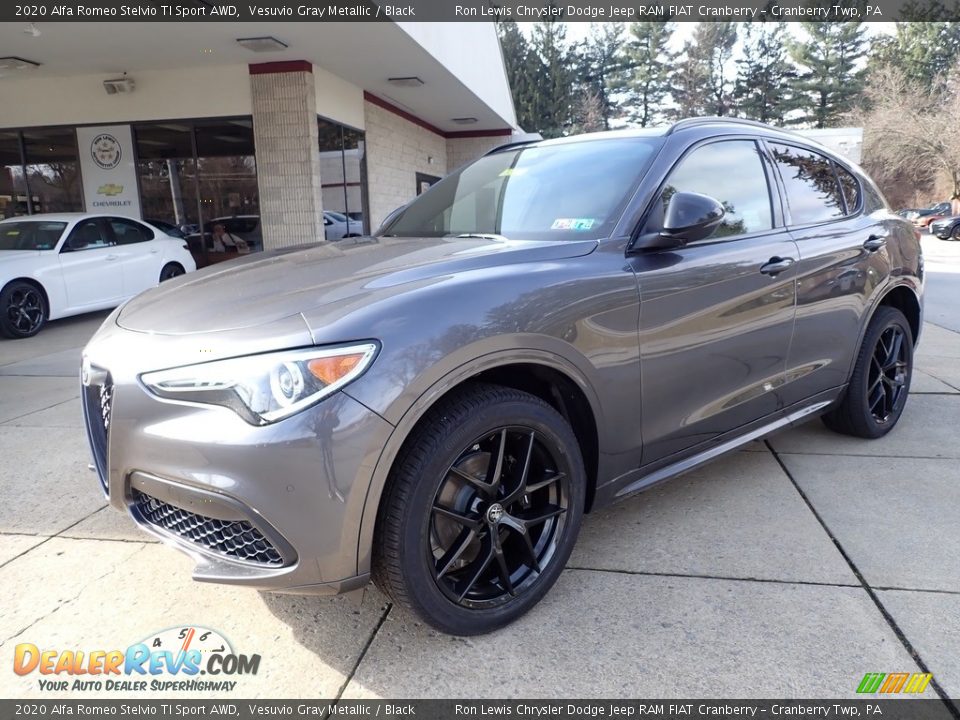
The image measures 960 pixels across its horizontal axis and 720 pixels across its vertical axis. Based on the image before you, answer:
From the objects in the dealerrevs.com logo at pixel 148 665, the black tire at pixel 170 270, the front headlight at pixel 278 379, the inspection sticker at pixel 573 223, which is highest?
the inspection sticker at pixel 573 223

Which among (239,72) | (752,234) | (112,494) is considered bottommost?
(112,494)

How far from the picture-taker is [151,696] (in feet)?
6.78

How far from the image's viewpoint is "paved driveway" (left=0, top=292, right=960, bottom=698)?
209 cm

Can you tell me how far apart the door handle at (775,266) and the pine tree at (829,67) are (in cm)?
5864

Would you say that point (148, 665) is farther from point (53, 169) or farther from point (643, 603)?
point (53, 169)

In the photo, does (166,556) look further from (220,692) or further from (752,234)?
(752,234)

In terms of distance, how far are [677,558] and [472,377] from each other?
48.9 inches

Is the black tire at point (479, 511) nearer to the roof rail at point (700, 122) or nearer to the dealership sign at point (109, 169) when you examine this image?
the roof rail at point (700, 122)

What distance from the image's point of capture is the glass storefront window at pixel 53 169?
40.8 ft

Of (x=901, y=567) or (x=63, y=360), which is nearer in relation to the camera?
(x=901, y=567)

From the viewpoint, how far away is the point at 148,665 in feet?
7.17

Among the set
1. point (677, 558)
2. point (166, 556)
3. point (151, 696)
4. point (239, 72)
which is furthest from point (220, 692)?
point (239, 72)

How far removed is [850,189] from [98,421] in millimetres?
3944

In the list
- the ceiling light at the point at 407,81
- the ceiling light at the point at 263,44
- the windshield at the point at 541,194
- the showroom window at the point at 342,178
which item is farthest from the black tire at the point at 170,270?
the windshield at the point at 541,194
